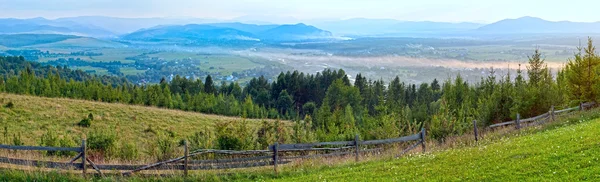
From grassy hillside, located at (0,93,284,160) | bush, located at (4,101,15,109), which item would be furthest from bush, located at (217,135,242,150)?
bush, located at (4,101,15,109)

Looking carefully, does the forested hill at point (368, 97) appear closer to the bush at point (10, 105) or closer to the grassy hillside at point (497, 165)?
the grassy hillside at point (497, 165)

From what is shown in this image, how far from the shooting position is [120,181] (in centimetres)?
1573

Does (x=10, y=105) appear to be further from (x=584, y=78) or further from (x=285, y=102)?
(x=285, y=102)

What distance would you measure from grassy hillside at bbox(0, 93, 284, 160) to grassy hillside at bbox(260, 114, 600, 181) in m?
14.9

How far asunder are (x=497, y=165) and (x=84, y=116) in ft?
110

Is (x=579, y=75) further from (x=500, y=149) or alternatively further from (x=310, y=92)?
(x=310, y=92)

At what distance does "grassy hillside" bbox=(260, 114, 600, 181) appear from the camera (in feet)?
38.8

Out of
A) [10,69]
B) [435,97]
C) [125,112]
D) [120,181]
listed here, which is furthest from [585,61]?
[10,69]

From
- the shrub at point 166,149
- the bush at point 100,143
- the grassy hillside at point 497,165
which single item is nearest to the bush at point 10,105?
the bush at point 100,143

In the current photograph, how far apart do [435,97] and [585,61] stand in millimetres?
54029

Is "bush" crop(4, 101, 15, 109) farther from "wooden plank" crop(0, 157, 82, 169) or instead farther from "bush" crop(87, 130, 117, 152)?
"wooden plank" crop(0, 157, 82, 169)

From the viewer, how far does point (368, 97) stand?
284ft

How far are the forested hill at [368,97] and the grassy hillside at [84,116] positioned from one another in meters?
8.33

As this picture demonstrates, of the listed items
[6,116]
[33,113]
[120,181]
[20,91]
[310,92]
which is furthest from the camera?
[310,92]
